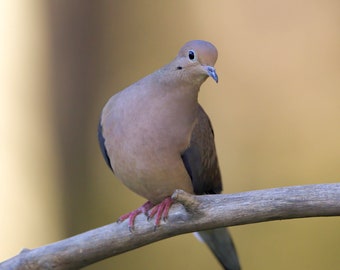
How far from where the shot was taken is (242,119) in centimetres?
Answer: 355

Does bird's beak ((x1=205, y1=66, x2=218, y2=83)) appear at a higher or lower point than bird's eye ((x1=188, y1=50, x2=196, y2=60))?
lower

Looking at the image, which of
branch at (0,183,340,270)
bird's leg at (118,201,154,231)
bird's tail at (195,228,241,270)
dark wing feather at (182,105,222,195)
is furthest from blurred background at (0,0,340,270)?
branch at (0,183,340,270)

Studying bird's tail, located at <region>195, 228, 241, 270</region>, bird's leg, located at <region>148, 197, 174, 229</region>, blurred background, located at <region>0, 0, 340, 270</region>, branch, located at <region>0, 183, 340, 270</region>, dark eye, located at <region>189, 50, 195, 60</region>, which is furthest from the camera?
blurred background, located at <region>0, 0, 340, 270</region>

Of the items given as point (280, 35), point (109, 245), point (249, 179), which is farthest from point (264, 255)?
point (109, 245)

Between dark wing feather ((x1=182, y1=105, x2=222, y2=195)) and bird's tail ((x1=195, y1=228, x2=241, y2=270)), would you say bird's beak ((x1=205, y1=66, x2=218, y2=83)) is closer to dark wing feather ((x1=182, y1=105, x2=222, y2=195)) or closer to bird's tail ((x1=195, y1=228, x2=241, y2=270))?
dark wing feather ((x1=182, y1=105, x2=222, y2=195))

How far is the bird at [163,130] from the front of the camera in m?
2.33

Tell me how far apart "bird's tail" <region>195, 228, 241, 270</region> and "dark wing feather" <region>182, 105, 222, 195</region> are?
0.69 feet

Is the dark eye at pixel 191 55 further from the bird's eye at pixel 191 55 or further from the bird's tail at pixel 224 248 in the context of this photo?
the bird's tail at pixel 224 248

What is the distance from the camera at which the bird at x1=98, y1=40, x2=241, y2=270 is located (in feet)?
7.64

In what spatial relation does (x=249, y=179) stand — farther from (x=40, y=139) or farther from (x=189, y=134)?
(x=189, y=134)

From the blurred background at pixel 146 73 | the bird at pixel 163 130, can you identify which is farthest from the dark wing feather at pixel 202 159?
the blurred background at pixel 146 73

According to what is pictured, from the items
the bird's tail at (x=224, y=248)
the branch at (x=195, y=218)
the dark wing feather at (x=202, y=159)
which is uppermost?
the dark wing feather at (x=202, y=159)

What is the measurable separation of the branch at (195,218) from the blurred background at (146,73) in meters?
1.18

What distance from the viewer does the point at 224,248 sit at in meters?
2.71
